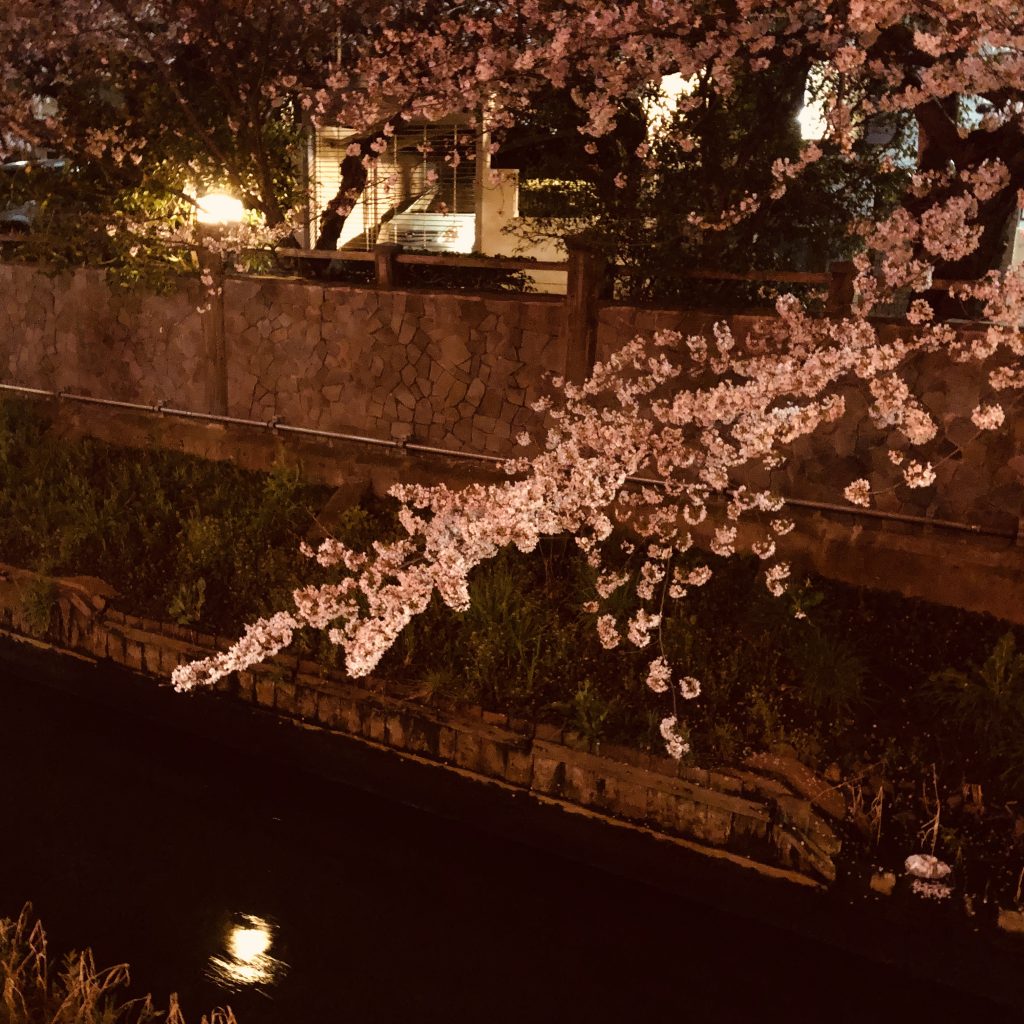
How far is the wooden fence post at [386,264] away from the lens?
1123cm

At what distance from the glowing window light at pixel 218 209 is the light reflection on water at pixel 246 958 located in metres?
8.06

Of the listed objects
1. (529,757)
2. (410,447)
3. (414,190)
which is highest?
(414,190)

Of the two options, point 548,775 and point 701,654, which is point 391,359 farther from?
point 548,775

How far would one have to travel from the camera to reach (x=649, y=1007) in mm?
6422

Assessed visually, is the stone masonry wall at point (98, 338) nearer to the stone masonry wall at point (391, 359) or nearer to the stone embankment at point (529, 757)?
the stone masonry wall at point (391, 359)

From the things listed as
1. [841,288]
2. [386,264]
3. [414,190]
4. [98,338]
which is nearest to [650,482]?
[841,288]

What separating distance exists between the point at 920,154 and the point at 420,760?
24.1 feet

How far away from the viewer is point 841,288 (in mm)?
9156

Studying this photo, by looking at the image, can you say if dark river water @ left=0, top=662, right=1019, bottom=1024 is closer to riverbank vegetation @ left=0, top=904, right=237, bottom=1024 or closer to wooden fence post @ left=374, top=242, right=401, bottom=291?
riverbank vegetation @ left=0, top=904, right=237, bottom=1024

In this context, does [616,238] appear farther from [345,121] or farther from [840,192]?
[345,121]

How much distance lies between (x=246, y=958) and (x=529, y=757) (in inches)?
90.5

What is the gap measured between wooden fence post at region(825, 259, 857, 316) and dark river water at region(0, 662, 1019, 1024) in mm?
5100

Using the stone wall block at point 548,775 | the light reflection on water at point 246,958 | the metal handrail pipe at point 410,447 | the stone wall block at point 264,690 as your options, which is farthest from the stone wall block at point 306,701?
the metal handrail pipe at point 410,447

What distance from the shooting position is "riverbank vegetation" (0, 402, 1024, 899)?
22.9 ft
